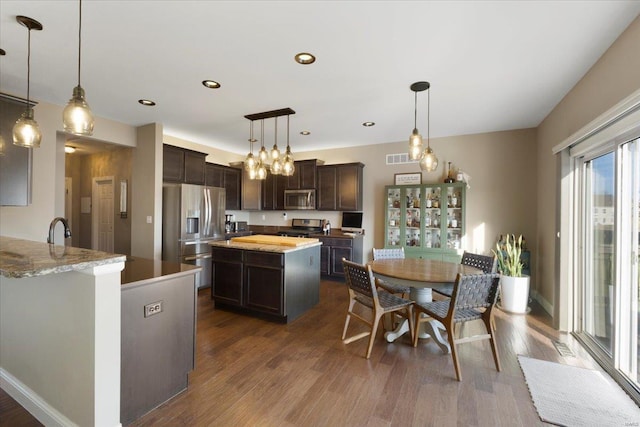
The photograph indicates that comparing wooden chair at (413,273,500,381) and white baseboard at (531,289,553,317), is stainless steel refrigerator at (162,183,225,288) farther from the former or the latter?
white baseboard at (531,289,553,317)

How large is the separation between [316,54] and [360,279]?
80.3 inches

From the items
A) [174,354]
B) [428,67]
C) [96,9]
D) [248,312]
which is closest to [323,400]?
[174,354]

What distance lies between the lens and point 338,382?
2.17m

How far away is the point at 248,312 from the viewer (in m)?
3.51

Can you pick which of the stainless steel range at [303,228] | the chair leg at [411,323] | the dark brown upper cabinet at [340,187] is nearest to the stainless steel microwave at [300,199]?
the dark brown upper cabinet at [340,187]

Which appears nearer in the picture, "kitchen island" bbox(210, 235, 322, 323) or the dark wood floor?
the dark wood floor

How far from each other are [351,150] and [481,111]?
8.35 feet

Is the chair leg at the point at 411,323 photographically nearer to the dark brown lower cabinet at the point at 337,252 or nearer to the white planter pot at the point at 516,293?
the white planter pot at the point at 516,293

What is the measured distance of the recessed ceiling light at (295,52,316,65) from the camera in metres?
2.38

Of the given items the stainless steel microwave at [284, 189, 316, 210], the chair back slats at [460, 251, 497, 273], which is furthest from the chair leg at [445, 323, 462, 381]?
→ the stainless steel microwave at [284, 189, 316, 210]

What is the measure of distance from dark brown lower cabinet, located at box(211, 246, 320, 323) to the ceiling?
1.88m

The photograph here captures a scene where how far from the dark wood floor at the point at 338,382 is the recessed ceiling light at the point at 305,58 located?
8.68 ft

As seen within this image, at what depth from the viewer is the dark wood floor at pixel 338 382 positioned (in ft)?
5.91

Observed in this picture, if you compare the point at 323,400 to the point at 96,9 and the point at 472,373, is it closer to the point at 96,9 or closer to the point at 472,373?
the point at 472,373
